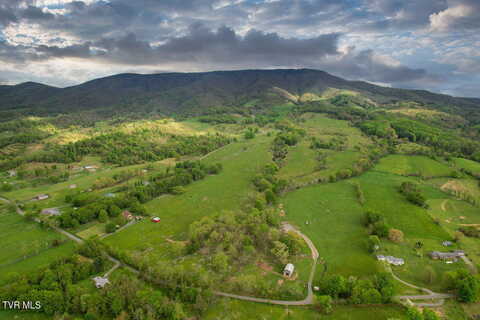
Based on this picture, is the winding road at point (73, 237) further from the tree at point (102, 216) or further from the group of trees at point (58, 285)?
the tree at point (102, 216)

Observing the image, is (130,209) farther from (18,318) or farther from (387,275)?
(387,275)

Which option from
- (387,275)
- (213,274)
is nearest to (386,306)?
(387,275)

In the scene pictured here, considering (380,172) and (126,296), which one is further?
Answer: (380,172)

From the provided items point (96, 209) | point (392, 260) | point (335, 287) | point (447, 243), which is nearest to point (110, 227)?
point (96, 209)

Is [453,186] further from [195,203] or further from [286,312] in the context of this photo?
[195,203]

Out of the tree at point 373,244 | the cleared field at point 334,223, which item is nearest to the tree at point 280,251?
the cleared field at point 334,223
